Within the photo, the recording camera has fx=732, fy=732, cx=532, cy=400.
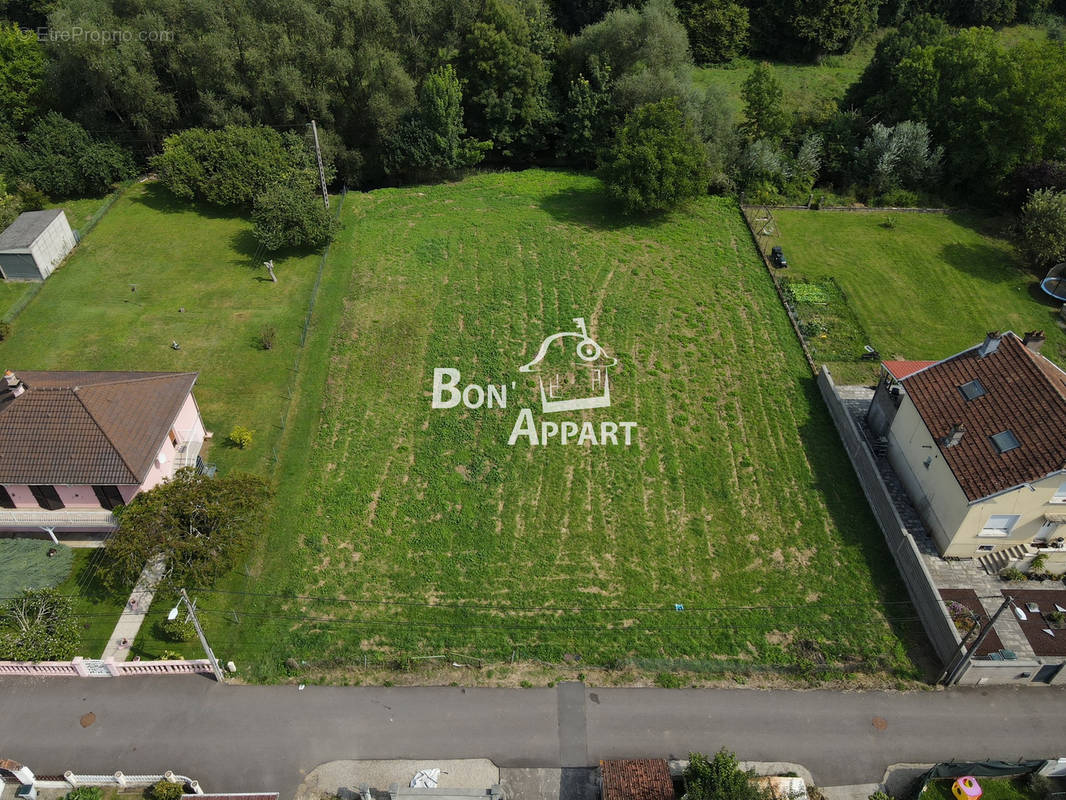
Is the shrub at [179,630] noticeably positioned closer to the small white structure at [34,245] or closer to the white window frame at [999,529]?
the small white structure at [34,245]

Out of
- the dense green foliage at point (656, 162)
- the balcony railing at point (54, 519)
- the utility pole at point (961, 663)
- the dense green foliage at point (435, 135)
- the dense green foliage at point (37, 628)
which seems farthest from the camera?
the dense green foliage at point (435, 135)

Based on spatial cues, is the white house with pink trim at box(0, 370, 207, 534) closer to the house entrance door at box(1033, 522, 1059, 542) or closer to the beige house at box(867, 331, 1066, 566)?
the beige house at box(867, 331, 1066, 566)

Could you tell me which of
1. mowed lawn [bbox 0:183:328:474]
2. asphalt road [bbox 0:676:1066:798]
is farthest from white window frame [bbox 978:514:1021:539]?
mowed lawn [bbox 0:183:328:474]

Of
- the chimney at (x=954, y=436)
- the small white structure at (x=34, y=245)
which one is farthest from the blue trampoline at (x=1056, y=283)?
the small white structure at (x=34, y=245)

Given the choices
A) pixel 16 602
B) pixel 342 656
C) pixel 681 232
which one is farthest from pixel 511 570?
pixel 681 232

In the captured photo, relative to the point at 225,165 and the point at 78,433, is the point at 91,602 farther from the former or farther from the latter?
the point at 225,165

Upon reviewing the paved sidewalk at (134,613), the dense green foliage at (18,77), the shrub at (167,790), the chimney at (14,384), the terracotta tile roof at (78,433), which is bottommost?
the paved sidewalk at (134,613)

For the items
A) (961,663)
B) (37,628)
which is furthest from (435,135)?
(961,663)
